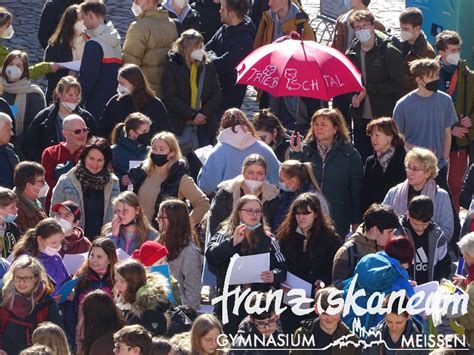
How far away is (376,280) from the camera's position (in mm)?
11930

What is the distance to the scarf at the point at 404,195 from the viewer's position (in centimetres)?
1364

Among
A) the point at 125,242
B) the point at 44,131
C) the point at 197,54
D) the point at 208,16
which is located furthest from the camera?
the point at 208,16

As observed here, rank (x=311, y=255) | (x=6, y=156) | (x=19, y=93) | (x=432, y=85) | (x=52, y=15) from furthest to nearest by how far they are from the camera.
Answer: (x=52, y=15)
(x=19, y=93)
(x=432, y=85)
(x=6, y=156)
(x=311, y=255)

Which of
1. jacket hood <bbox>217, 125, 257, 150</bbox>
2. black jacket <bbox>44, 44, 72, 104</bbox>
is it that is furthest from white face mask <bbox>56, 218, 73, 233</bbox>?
black jacket <bbox>44, 44, 72, 104</bbox>

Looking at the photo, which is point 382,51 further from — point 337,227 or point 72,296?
point 72,296

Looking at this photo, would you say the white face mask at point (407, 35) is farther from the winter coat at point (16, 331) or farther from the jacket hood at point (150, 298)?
the winter coat at point (16, 331)

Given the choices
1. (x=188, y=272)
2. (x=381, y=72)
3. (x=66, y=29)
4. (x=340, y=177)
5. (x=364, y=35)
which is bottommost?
(x=188, y=272)

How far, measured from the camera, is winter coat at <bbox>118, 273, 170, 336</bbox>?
11.6 m

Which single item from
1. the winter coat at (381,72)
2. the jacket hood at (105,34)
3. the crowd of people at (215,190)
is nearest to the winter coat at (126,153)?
the crowd of people at (215,190)

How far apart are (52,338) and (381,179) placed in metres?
4.55

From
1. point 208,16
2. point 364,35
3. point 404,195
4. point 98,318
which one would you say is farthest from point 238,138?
point 208,16

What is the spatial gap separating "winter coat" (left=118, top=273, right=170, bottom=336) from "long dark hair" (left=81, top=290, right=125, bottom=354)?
28 centimetres

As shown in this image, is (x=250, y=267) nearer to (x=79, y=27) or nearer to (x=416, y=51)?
(x=416, y=51)

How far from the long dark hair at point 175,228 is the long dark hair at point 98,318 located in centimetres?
162
